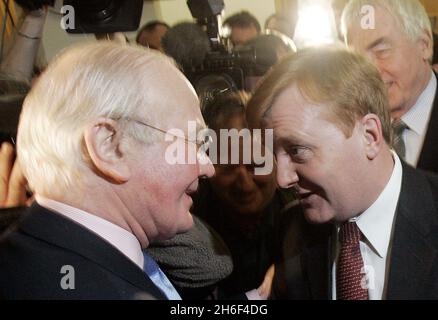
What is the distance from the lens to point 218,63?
1.31 metres

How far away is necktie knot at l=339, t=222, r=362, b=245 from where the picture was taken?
921mm

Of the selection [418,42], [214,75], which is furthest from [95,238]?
[418,42]

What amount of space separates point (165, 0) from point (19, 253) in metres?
2.69

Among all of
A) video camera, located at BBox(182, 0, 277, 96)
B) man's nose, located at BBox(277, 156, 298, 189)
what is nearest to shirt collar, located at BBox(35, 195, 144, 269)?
man's nose, located at BBox(277, 156, 298, 189)

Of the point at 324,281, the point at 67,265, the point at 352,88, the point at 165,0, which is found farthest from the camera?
the point at 165,0

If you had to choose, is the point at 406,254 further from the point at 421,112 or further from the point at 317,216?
the point at 421,112

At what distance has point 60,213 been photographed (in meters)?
0.71

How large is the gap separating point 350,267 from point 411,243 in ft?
0.40

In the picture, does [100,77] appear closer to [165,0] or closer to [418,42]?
[418,42]

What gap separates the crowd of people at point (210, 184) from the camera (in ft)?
2.32

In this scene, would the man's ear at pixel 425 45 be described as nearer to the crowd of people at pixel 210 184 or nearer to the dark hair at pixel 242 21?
the crowd of people at pixel 210 184

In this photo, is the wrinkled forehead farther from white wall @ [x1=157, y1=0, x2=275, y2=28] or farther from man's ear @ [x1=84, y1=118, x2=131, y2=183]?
white wall @ [x1=157, y1=0, x2=275, y2=28]

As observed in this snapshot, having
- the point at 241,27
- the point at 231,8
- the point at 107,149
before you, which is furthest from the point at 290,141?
the point at 231,8

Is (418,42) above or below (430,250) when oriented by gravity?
above
